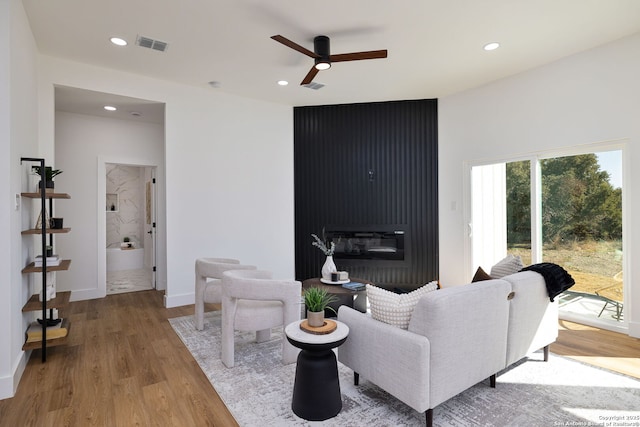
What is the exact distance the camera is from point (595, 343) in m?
3.20

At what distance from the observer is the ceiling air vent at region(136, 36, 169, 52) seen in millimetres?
3354

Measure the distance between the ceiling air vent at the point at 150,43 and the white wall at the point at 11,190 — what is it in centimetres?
89

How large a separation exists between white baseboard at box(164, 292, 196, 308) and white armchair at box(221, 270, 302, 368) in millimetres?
1978

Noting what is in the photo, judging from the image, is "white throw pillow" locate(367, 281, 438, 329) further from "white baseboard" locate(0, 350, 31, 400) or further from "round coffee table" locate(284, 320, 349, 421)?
"white baseboard" locate(0, 350, 31, 400)

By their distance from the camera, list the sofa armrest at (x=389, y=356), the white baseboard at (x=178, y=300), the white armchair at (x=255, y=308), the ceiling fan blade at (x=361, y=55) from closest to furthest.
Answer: the sofa armrest at (x=389, y=356) < the white armchair at (x=255, y=308) < the ceiling fan blade at (x=361, y=55) < the white baseboard at (x=178, y=300)

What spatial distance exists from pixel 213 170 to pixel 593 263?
15.8 feet

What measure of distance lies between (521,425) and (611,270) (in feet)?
8.55

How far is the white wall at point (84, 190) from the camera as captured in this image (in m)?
4.85

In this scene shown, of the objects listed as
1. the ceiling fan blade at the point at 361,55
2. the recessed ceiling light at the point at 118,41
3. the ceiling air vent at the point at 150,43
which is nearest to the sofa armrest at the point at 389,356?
the ceiling fan blade at the point at 361,55

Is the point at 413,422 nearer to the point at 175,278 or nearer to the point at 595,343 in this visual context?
the point at 595,343

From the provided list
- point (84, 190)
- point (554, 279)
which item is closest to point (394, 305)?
point (554, 279)

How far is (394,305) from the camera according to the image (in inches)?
82.1

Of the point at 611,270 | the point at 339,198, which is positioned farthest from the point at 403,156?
the point at 611,270

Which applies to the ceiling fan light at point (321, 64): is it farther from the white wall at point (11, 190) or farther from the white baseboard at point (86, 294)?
the white baseboard at point (86, 294)
